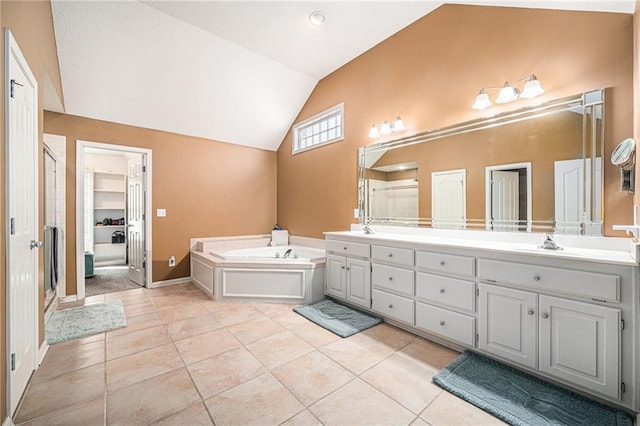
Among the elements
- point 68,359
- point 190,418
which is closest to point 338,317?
point 190,418

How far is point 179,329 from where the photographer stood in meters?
2.64

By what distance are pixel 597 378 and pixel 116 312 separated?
4.06 metres

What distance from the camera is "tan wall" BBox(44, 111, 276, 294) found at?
3.55m

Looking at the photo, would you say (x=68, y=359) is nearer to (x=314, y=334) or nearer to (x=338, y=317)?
(x=314, y=334)

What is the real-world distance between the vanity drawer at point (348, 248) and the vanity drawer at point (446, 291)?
2.04 ft

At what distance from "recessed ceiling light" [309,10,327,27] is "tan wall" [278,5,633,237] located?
0.82m

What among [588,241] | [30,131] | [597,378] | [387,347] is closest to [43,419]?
[30,131]

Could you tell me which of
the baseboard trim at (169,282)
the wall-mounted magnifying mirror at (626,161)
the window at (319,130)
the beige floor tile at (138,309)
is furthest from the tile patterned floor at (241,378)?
the window at (319,130)

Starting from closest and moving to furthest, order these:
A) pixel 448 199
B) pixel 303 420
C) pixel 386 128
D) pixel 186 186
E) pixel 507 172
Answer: pixel 303 420
pixel 507 172
pixel 448 199
pixel 386 128
pixel 186 186

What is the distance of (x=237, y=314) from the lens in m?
3.00

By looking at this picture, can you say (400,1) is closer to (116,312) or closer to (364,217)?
(364,217)

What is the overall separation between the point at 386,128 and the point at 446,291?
195 cm

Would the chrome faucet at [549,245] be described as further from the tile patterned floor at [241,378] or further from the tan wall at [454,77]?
the tile patterned floor at [241,378]

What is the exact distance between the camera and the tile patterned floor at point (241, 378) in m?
1.53
